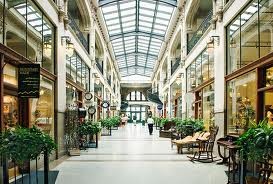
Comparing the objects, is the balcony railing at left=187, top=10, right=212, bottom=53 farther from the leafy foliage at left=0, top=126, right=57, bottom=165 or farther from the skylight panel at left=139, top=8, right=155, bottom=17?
the leafy foliage at left=0, top=126, right=57, bottom=165

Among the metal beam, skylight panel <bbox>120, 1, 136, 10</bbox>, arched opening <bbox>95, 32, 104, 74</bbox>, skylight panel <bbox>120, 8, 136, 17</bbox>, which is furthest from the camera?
the metal beam

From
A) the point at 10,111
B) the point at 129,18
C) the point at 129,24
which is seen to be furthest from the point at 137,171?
the point at 129,24

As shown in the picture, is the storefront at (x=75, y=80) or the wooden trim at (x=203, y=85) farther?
the storefront at (x=75, y=80)

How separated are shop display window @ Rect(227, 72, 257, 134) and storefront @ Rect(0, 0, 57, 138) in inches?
189

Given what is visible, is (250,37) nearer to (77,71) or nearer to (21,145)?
(21,145)

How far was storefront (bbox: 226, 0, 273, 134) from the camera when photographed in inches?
301

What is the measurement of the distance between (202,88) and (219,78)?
3.45 meters

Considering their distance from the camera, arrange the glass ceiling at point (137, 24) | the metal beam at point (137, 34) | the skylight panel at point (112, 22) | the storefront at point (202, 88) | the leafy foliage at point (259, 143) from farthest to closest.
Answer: the metal beam at point (137, 34) → the skylight panel at point (112, 22) → the glass ceiling at point (137, 24) → the storefront at point (202, 88) → the leafy foliage at point (259, 143)

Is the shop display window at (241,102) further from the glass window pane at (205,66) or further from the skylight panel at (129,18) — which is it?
the skylight panel at (129,18)

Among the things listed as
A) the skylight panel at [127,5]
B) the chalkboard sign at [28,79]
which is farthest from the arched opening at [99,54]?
the chalkboard sign at [28,79]

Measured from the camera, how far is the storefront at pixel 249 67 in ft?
25.1

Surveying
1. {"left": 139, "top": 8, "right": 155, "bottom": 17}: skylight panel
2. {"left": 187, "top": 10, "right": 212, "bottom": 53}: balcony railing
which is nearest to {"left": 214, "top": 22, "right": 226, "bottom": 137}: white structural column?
{"left": 187, "top": 10, "right": 212, "bottom": 53}: balcony railing

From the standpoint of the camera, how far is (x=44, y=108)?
9852 mm

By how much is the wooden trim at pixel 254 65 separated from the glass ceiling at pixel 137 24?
10.8 m
